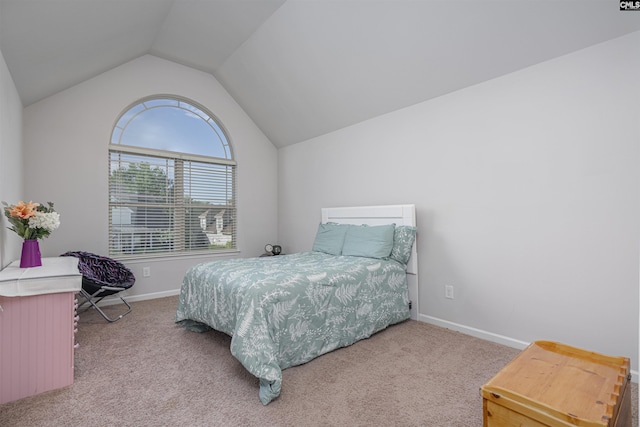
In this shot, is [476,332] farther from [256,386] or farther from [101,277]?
[101,277]

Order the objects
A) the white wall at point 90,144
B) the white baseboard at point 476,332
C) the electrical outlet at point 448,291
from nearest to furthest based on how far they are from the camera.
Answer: the white baseboard at point 476,332 → the electrical outlet at point 448,291 → the white wall at point 90,144

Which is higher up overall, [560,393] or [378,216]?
[378,216]

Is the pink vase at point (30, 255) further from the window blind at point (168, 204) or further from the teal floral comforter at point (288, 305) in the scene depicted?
the window blind at point (168, 204)

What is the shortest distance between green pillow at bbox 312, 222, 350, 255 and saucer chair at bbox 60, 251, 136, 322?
2053mm

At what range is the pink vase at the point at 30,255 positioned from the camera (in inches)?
84.0

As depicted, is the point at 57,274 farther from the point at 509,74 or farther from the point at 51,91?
the point at 509,74

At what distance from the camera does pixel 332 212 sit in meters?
4.03

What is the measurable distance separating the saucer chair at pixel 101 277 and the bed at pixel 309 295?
0.80 meters

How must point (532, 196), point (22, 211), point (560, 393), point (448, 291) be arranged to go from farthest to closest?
point (448, 291), point (532, 196), point (22, 211), point (560, 393)

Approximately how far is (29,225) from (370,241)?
8.79ft

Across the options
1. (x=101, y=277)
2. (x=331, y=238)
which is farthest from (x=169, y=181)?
(x=331, y=238)

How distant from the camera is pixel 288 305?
2133mm

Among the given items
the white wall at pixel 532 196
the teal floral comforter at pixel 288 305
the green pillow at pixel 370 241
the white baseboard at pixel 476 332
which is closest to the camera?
the teal floral comforter at pixel 288 305

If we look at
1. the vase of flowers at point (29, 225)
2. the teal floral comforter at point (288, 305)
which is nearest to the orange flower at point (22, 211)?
the vase of flowers at point (29, 225)
